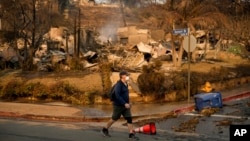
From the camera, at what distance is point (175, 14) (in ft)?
87.1

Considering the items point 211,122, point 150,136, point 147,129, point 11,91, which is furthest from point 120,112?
point 11,91

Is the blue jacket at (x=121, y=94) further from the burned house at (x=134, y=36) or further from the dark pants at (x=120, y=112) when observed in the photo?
the burned house at (x=134, y=36)

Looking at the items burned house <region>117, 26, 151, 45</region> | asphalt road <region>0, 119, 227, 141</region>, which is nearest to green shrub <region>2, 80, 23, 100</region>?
asphalt road <region>0, 119, 227, 141</region>

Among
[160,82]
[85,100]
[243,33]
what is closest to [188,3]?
[243,33]

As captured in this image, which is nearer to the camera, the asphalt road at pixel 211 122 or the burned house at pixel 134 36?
the asphalt road at pixel 211 122

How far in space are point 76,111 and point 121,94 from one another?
557cm

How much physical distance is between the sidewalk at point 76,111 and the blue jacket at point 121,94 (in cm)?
406

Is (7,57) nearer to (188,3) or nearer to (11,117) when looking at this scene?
(188,3)

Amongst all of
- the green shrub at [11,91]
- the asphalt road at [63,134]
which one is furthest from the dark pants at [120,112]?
the green shrub at [11,91]

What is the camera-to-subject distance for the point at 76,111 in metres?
16.6

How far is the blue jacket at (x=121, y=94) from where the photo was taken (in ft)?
37.1

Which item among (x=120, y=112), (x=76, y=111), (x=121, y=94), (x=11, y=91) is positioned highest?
(x=121, y=94)

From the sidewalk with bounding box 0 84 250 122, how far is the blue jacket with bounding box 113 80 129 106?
13.3 ft

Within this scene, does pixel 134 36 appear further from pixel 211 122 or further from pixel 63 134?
pixel 63 134
